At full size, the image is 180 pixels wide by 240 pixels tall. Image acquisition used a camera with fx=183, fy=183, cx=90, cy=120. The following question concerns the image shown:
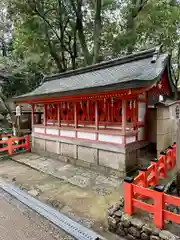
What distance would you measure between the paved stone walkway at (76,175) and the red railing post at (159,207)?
1877mm

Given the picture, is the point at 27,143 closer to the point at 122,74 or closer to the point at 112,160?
the point at 112,160

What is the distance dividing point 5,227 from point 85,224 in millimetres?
1727

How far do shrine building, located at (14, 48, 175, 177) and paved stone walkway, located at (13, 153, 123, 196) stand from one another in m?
0.36

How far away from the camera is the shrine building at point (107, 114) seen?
6.13 metres

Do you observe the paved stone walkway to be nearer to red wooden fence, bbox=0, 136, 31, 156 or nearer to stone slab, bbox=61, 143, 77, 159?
stone slab, bbox=61, 143, 77, 159

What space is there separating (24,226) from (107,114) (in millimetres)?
4749

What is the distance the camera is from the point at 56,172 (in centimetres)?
703

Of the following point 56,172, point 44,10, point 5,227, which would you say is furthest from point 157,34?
point 5,227

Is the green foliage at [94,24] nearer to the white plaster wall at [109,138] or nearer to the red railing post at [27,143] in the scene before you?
the red railing post at [27,143]

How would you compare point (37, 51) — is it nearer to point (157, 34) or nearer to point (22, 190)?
point (157, 34)

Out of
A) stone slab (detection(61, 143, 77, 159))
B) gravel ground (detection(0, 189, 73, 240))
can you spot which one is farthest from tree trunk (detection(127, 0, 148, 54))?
gravel ground (detection(0, 189, 73, 240))

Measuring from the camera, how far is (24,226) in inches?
155

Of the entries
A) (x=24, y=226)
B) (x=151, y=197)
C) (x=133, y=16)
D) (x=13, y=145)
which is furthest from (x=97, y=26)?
(x=24, y=226)

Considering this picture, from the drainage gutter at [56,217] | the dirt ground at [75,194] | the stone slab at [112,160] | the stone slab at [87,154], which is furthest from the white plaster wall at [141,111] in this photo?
the drainage gutter at [56,217]
